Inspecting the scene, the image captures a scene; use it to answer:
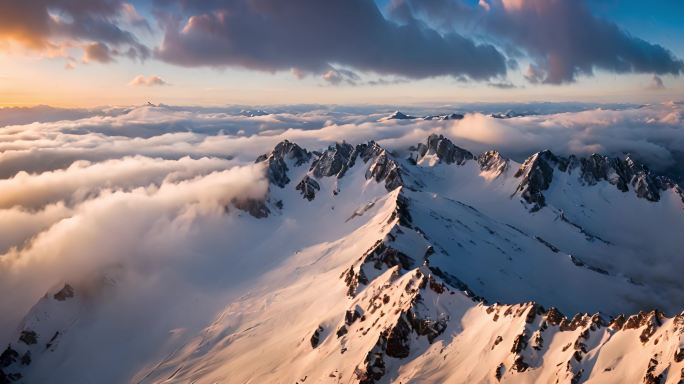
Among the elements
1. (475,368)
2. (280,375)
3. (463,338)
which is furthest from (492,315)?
(280,375)

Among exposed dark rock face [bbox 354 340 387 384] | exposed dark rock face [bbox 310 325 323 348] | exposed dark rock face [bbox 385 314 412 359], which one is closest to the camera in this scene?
exposed dark rock face [bbox 354 340 387 384]

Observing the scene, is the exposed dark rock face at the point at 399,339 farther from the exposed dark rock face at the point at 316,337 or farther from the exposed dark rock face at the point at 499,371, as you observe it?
the exposed dark rock face at the point at 316,337

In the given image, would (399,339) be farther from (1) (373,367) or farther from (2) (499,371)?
(2) (499,371)

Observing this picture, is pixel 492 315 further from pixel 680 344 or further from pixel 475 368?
pixel 680 344

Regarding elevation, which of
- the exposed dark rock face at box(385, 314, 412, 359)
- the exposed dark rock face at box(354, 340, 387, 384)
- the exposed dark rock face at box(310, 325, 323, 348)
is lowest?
the exposed dark rock face at box(310, 325, 323, 348)

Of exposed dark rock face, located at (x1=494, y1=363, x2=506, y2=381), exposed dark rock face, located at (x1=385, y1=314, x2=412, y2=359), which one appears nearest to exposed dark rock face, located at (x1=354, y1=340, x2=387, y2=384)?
exposed dark rock face, located at (x1=385, y1=314, x2=412, y2=359)

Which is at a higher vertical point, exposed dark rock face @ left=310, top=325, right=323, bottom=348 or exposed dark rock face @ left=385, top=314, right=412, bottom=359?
exposed dark rock face @ left=385, top=314, right=412, bottom=359

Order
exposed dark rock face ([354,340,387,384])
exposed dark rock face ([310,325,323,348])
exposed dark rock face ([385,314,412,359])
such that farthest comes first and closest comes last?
exposed dark rock face ([310,325,323,348]), exposed dark rock face ([385,314,412,359]), exposed dark rock face ([354,340,387,384])

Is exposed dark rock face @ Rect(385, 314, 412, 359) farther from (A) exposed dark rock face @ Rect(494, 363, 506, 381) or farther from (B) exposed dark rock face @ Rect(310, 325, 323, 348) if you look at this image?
(B) exposed dark rock face @ Rect(310, 325, 323, 348)

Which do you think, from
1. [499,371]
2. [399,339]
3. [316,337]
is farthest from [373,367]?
[499,371]

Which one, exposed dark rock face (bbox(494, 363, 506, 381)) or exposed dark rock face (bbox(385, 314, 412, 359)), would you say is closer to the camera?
exposed dark rock face (bbox(494, 363, 506, 381))

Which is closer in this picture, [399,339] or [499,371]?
[499,371]
